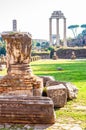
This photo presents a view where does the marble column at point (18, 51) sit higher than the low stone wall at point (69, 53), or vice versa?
the marble column at point (18, 51)

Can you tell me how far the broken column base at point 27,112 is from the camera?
7023mm

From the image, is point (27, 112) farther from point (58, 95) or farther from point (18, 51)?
point (18, 51)

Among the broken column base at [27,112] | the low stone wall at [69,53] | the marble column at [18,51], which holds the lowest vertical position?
the low stone wall at [69,53]

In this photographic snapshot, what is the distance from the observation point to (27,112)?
23.1 feet

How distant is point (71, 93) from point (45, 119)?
3.05 metres

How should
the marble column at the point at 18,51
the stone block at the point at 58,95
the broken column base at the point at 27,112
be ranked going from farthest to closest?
the marble column at the point at 18,51 < the stone block at the point at 58,95 < the broken column base at the point at 27,112

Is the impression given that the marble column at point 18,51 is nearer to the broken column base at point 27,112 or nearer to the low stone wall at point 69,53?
the broken column base at point 27,112

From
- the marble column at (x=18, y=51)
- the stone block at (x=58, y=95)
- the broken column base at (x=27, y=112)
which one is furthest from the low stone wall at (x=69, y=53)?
the broken column base at (x=27, y=112)

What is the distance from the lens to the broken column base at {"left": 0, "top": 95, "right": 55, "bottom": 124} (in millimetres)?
7023

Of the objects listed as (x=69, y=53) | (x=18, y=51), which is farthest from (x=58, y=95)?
(x=69, y=53)

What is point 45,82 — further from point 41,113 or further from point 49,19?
point 49,19

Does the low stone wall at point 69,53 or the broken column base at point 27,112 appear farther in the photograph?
the low stone wall at point 69,53

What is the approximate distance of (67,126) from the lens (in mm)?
6926

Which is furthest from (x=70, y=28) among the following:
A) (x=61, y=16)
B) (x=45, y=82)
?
(x=45, y=82)
